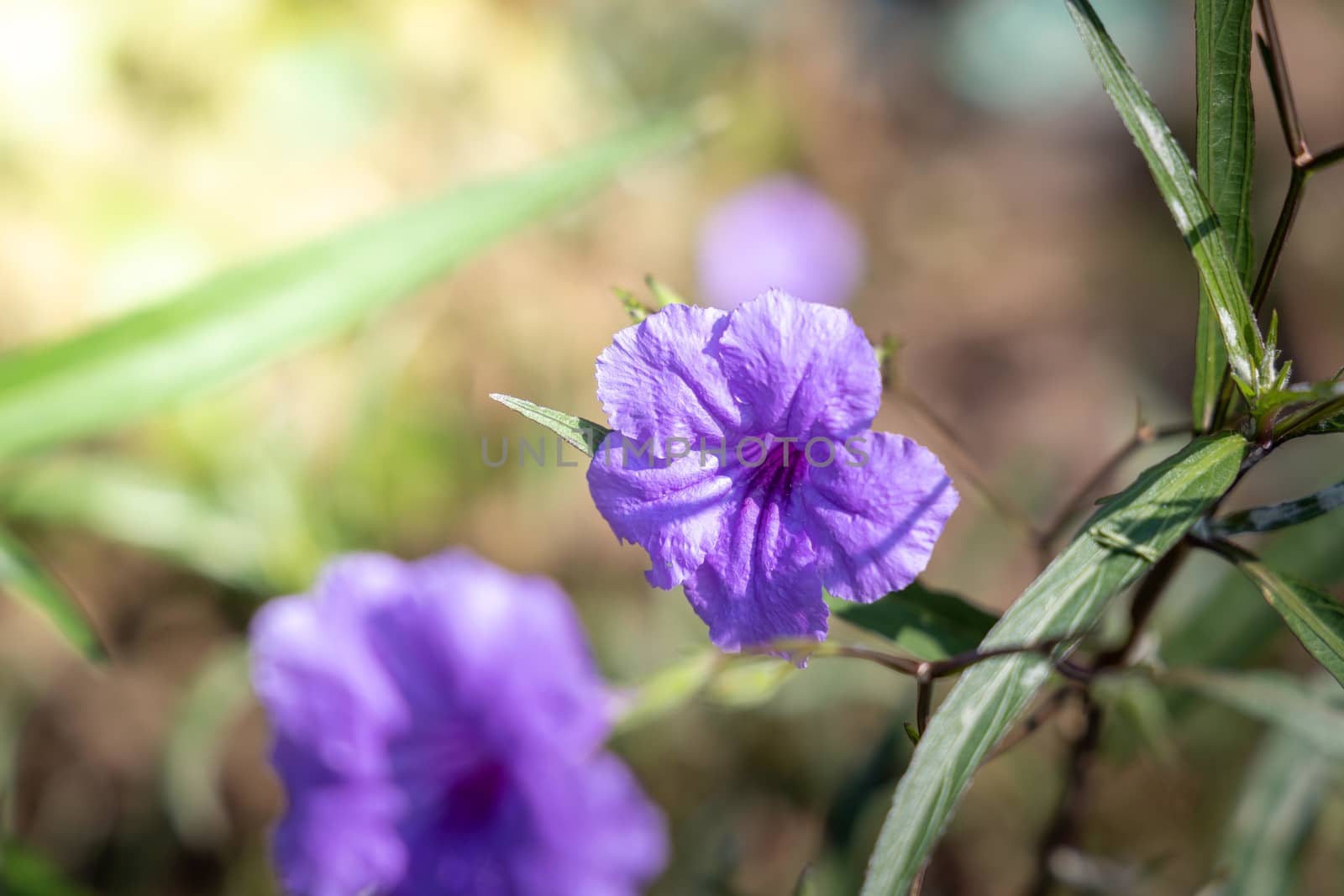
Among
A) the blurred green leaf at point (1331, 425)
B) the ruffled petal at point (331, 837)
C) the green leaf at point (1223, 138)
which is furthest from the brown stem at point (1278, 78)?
the ruffled petal at point (331, 837)

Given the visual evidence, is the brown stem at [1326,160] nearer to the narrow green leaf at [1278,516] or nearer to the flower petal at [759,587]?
the narrow green leaf at [1278,516]

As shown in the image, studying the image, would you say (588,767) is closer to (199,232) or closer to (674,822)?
(674,822)

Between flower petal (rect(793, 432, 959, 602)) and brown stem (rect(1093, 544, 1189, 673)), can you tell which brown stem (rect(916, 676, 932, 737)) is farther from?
brown stem (rect(1093, 544, 1189, 673))

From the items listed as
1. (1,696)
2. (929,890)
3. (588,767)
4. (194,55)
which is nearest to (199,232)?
(194,55)

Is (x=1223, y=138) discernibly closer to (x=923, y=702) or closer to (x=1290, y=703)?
(x=923, y=702)

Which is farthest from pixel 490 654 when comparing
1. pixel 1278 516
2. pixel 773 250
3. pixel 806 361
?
pixel 773 250

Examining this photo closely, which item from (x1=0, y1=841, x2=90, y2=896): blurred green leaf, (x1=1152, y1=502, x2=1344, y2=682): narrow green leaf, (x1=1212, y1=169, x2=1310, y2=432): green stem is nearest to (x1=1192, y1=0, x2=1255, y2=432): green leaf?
(x1=1212, y1=169, x2=1310, y2=432): green stem

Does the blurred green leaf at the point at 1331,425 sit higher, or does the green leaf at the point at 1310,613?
the blurred green leaf at the point at 1331,425
